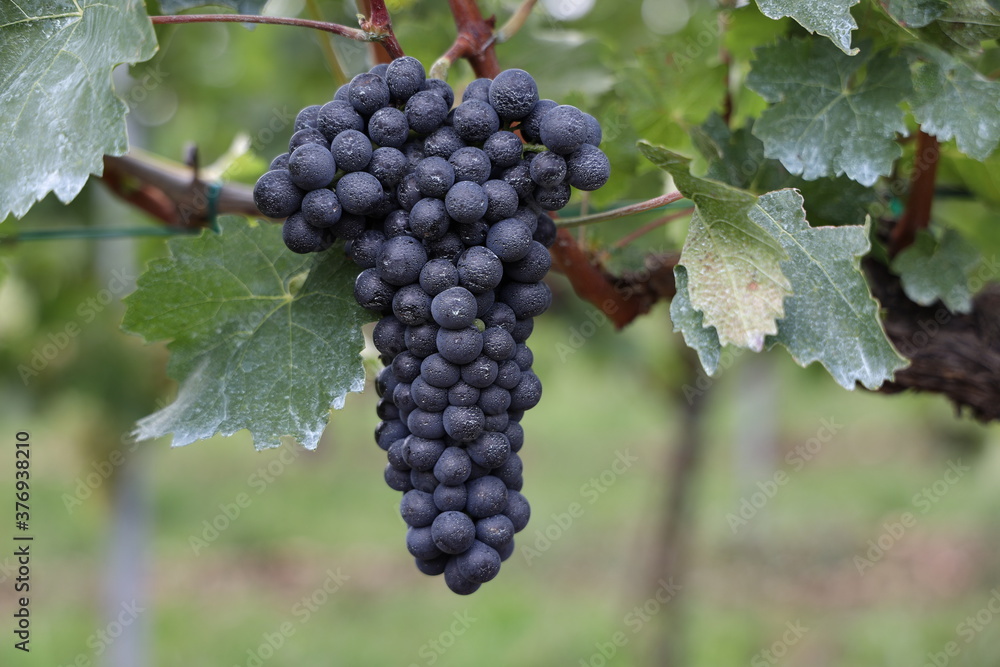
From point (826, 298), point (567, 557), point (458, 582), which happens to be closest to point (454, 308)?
point (458, 582)

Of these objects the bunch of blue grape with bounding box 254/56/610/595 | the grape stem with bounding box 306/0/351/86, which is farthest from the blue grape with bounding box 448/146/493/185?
the grape stem with bounding box 306/0/351/86

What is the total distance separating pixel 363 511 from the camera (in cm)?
671

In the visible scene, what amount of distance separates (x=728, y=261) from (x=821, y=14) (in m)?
0.25

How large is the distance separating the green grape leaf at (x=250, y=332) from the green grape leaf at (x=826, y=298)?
0.42 meters

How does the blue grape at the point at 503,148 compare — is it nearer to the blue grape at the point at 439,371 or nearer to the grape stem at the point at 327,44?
the blue grape at the point at 439,371

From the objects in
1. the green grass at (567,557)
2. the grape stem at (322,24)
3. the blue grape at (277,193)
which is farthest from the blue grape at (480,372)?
the green grass at (567,557)

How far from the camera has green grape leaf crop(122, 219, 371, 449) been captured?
2.64 ft

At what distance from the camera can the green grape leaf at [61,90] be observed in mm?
701

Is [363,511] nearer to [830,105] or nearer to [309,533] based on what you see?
[309,533]

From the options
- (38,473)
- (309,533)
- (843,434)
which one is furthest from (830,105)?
(843,434)

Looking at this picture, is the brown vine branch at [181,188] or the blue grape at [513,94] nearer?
the blue grape at [513,94]

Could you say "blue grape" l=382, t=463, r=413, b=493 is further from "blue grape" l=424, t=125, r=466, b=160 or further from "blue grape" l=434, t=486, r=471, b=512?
"blue grape" l=424, t=125, r=466, b=160

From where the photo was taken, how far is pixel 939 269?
3.60ft

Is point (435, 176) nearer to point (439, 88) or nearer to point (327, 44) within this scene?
point (439, 88)
